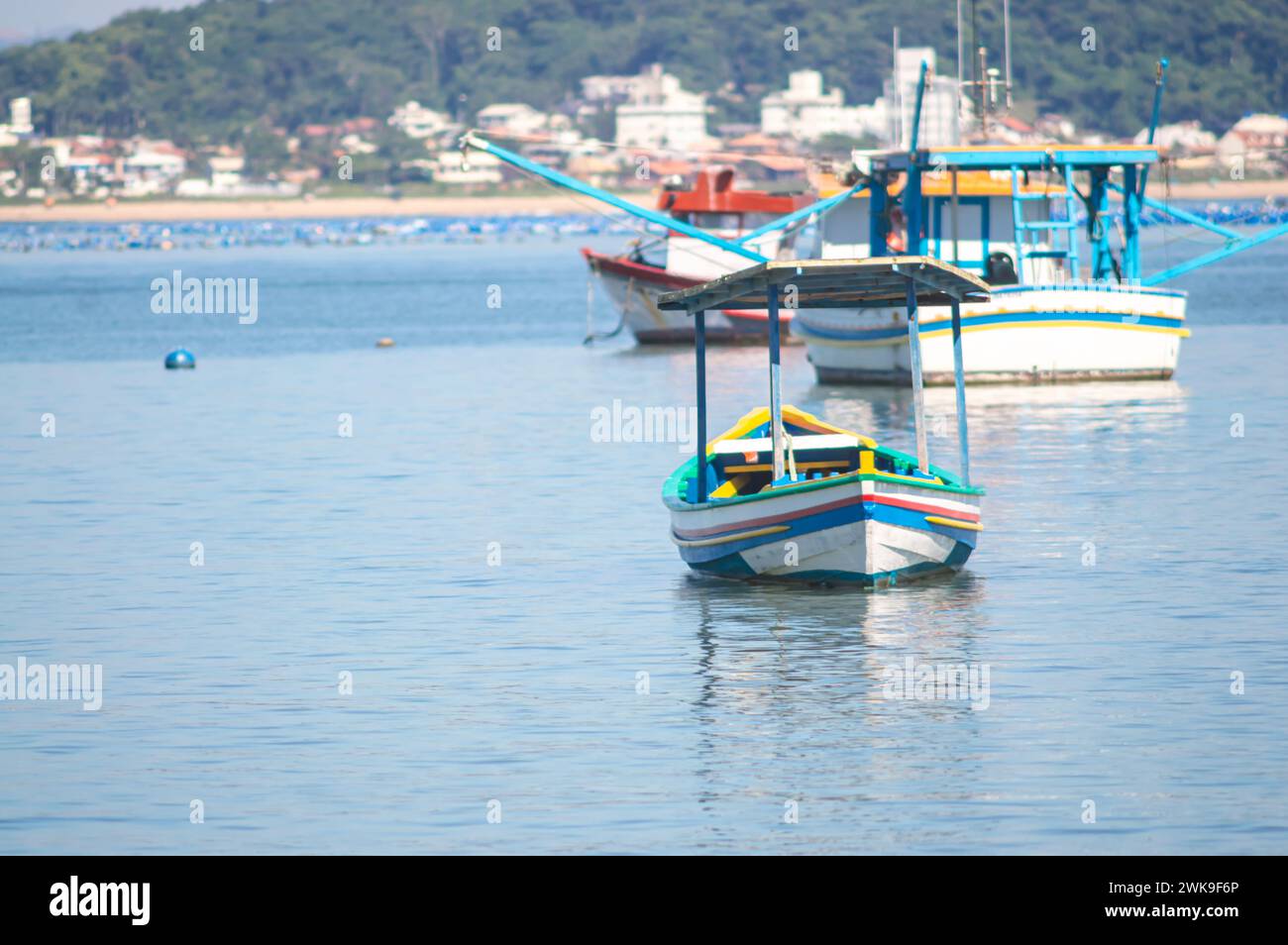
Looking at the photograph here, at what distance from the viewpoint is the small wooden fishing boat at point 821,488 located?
21.9 meters

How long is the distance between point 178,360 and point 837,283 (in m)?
40.5

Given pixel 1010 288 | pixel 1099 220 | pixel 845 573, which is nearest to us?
pixel 845 573

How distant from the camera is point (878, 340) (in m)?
44.9

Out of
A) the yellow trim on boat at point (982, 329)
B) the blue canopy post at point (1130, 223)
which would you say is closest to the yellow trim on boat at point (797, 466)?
the yellow trim on boat at point (982, 329)

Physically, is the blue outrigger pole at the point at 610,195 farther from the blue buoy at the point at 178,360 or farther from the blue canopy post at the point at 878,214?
the blue buoy at the point at 178,360

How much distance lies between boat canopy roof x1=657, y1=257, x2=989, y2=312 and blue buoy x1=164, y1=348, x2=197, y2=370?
37.8 m

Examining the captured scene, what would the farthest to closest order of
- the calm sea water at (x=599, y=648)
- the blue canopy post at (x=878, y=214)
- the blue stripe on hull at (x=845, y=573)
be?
1. the blue canopy post at (x=878, y=214)
2. the blue stripe on hull at (x=845, y=573)
3. the calm sea water at (x=599, y=648)

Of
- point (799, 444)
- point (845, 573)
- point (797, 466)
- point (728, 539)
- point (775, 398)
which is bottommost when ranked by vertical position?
point (845, 573)

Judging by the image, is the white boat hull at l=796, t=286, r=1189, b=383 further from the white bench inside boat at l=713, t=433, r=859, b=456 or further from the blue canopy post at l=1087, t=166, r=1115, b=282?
the white bench inside boat at l=713, t=433, r=859, b=456

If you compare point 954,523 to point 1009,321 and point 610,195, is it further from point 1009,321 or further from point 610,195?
point 610,195

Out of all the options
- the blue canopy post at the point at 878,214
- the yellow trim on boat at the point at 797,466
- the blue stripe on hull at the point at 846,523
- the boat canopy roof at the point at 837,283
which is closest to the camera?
the blue stripe on hull at the point at 846,523

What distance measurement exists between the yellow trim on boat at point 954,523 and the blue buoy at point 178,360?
40543mm

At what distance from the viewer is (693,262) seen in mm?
62344

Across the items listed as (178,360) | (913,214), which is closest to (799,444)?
(913,214)
